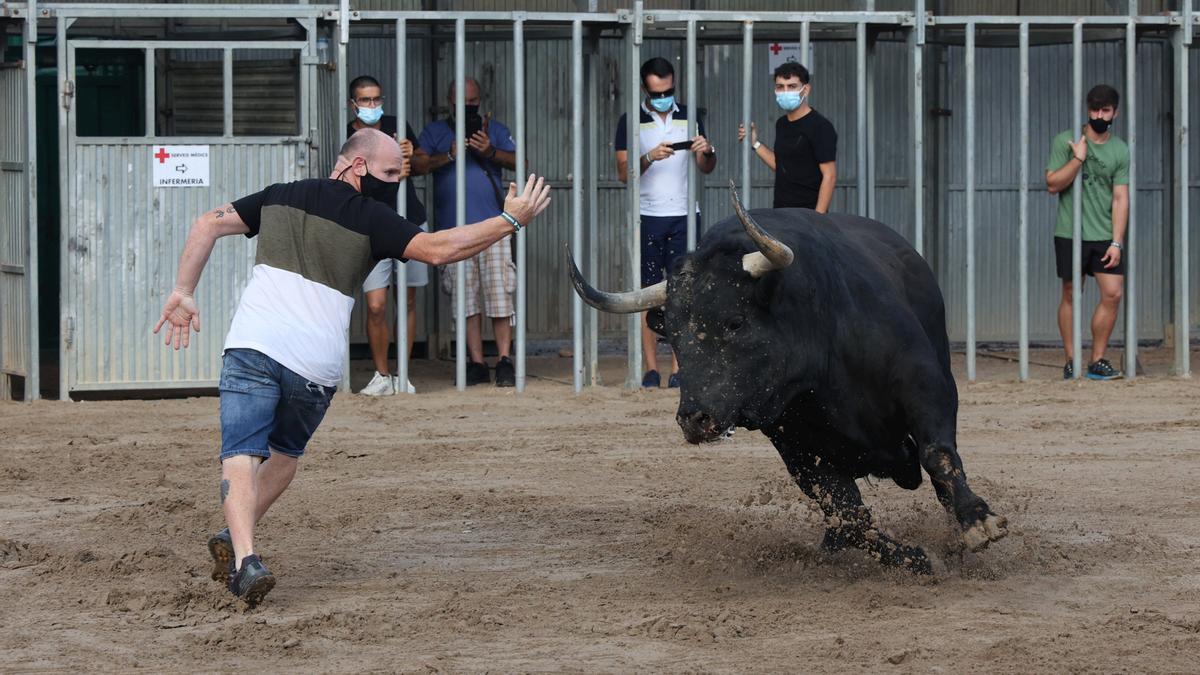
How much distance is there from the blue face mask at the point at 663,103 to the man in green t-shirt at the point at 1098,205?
116 inches

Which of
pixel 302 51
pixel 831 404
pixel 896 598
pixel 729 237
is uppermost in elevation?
pixel 302 51

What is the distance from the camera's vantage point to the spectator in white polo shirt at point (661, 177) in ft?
41.3

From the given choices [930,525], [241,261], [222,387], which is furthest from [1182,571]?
[241,261]

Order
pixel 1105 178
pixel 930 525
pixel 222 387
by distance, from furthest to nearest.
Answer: pixel 1105 178 → pixel 930 525 → pixel 222 387

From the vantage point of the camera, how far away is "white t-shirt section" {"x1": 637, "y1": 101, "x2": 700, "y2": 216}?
12.7 metres

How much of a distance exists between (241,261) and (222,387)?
577 cm

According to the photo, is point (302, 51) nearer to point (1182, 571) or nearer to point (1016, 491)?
point (1016, 491)

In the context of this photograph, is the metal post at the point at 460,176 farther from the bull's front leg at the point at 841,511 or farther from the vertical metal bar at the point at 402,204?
the bull's front leg at the point at 841,511

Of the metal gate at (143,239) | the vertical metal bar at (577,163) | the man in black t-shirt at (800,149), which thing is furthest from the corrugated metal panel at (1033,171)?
the metal gate at (143,239)

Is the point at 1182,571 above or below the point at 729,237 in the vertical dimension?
below

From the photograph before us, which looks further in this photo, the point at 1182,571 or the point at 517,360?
the point at 517,360

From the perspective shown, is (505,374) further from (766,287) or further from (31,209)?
(766,287)

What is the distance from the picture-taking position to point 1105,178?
1297cm

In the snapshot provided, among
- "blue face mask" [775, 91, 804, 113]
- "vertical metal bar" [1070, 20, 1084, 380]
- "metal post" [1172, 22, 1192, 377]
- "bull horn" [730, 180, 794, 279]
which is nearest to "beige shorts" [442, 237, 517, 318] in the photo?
"blue face mask" [775, 91, 804, 113]
